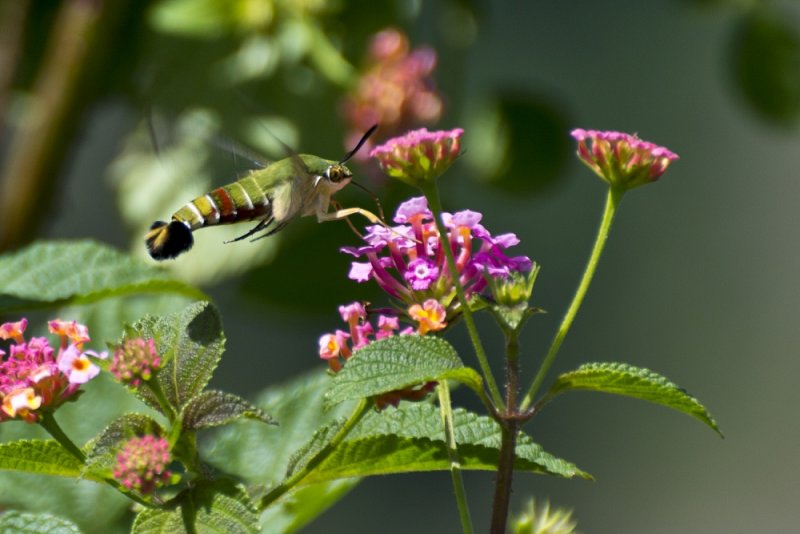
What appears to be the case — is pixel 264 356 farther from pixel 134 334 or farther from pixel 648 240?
pixel 134 334

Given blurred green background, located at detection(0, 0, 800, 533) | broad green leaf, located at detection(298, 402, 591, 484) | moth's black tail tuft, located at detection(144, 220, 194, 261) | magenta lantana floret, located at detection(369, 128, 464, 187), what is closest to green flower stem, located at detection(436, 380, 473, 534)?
broad green leaf, located at detection(298, 402, 591, 484)

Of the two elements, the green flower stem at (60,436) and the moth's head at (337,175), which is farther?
the moth's head at (337,175)

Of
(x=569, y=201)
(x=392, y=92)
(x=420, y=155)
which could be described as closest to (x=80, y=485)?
(x=420, y=155)

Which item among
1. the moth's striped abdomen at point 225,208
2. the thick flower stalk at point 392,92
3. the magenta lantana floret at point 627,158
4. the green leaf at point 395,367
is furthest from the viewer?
the thick flower stalk at point 392,92

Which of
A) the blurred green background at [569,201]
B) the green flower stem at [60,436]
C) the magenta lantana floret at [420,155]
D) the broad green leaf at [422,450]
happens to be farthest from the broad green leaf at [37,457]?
the blurred green background at [569,201]

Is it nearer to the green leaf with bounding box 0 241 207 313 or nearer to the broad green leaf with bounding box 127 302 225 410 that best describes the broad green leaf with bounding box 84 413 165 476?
the broad green leaf with bounding box 127 302 225 410

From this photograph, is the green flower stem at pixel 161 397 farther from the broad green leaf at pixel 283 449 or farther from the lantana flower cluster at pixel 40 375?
the broad green leaf at pixel 283 449

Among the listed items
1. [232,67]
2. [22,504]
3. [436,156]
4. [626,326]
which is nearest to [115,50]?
[232,67]
